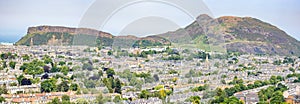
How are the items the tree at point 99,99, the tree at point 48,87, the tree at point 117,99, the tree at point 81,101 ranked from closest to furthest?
the tree at point 99,99 → the tree at point 81,101 → the tree at point 117,99 → the tree at point 48,87

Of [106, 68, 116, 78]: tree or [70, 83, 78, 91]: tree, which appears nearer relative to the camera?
[70, 83, 78, 91]: tree

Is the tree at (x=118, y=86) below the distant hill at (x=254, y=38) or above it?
below

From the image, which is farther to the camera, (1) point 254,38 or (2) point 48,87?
(1) point 254,38

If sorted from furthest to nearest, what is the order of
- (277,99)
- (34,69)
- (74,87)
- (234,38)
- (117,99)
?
1. (234,38)
2. (34,69)
3. (74,87)
4. (277,99)
5. (117,99)

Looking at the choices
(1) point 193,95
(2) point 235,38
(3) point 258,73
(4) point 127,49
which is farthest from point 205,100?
(2) point 235,38

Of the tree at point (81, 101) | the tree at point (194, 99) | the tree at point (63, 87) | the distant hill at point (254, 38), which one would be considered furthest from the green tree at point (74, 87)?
the distant hill at point (254, 38)

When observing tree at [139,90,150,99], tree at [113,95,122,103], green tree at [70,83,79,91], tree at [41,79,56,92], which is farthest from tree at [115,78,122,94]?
tree at [41,79,56,92]

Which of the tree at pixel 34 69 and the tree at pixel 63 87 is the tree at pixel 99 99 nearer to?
the tree at pixel 63 87

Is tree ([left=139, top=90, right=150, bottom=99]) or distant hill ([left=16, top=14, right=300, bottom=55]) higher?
distant hill ([left=16, top=14, right=300, bottom=55])

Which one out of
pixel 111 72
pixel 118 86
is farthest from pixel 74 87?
pixel 111 72

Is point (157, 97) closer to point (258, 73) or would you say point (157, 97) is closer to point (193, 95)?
point (193, 95)

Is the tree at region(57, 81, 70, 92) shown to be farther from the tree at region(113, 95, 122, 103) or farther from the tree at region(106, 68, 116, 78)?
the tree at region(113, 95, 122, 103)

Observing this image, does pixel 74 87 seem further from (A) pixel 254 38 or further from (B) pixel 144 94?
(A) pixel 254 38
